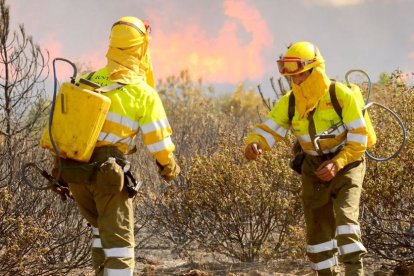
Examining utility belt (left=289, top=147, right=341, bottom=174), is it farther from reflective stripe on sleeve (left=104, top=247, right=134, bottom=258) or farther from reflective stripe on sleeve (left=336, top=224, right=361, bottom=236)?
reflective stripe on sleeve (left=104, top=247, right=134, bottom=258)

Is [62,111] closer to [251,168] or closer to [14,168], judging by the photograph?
[14,168]

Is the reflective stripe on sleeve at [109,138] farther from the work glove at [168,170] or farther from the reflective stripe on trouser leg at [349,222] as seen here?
the reflective stripe on trouser leg at [349,222]

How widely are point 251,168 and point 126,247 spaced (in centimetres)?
252

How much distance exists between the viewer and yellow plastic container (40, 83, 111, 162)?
4559 mm

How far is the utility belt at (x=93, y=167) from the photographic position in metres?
4.68

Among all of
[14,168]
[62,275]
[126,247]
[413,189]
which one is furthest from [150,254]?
[126,247]

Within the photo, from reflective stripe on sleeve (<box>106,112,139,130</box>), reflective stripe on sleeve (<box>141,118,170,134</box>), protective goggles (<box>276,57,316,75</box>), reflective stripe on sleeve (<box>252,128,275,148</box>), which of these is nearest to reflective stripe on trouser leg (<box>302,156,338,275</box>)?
reflective stripe on sleeve (<box>252,128,275,148</box>)

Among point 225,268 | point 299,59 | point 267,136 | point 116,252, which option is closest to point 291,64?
point 299,59

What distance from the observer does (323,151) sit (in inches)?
209

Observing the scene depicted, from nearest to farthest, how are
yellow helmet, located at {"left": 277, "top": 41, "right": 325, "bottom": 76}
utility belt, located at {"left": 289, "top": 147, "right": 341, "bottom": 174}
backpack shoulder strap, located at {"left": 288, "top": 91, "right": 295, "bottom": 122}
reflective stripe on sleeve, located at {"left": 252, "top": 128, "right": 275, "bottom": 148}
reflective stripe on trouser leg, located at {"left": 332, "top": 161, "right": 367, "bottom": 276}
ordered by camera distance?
reflective stripe on trouser leg, located at {"left": 332, "top": 161, "right": 367, "bottom": 276} < yellow helmet, located at {"left": 277, "top": 41, "right": 325, "bottom": 76} < utility belt, located at {"left": 289, "top": 147, "right": 341, "bottom": 174} < backpack shoulder strap, located at {"left": 288, "top": 91, "right": 295, "bottom": 122} < reflective stripe on sleeve, located at {"left": 252, "top": 128, "right": 275, "bottom": 148}

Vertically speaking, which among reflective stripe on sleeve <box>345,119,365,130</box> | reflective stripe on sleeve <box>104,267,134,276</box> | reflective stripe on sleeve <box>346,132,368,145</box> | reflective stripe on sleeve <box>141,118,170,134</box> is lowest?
reflective stripe on sleeve <box>104,267,134,276</box>

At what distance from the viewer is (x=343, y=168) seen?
17.2 feet

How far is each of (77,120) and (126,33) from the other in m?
0.69

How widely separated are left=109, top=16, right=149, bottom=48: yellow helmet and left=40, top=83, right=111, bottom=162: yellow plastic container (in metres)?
0.46
